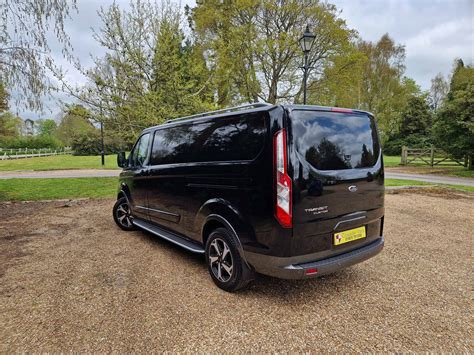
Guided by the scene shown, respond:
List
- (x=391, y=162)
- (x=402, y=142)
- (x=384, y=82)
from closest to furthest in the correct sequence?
(x=391, y=162) → (x=384, y=82) → (x=402, y=142)

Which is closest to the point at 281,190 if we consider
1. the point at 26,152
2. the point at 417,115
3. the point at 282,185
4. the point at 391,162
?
the point at 282,185

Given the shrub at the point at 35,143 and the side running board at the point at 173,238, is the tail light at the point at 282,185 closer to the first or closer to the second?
the side running board at the point at 173,238

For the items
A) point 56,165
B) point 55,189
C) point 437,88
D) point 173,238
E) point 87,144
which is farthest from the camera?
point 437,88

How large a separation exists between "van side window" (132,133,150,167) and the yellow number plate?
321 centimetres

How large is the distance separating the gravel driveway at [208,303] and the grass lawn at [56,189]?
15.5 feet

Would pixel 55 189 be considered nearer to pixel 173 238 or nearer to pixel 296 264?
pixel 173 238

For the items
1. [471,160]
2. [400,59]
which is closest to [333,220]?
[471,160]

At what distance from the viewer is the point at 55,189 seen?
992 centimetres

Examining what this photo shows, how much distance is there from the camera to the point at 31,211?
6879 millimetres

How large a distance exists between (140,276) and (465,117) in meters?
18.4

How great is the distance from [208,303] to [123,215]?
324cm

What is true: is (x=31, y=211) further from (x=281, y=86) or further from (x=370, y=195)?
(x=281, y=86)

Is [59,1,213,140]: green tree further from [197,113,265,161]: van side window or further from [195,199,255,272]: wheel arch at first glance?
[195,199,255,272]: wheel arch

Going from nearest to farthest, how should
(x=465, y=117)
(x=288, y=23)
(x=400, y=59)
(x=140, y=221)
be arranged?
(x=140, y=221)
(x=465, y=117)
(x=288, y=23)
(x=400, y=59)
